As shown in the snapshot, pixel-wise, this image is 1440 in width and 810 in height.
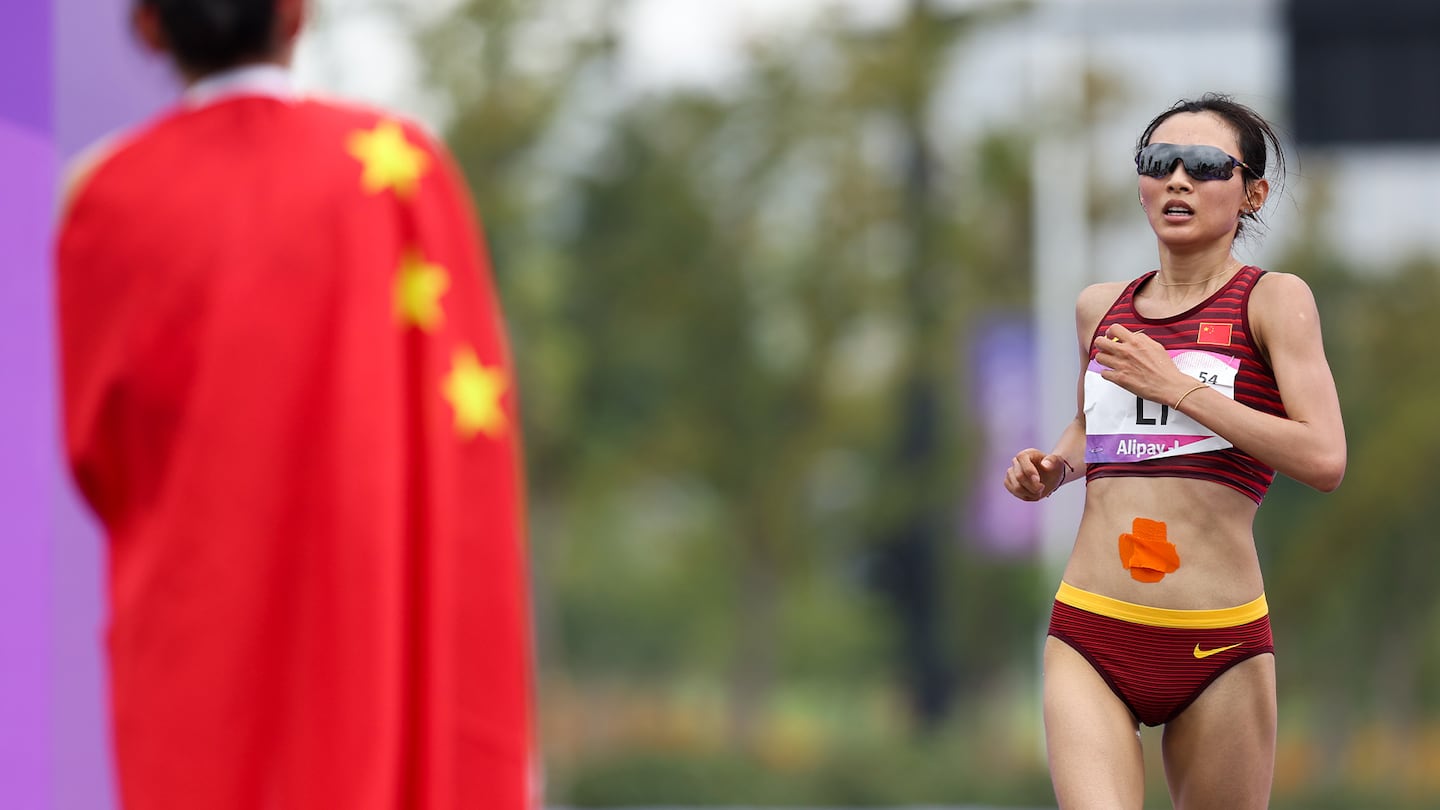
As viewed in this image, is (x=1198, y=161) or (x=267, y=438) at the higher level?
(x=1198, y=161)

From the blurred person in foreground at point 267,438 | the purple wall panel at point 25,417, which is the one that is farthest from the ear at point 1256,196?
the purple wall panel at point 25,417

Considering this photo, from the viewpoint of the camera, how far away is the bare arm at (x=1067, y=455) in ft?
7.77

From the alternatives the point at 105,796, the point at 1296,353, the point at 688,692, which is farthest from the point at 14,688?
the point at 688,692

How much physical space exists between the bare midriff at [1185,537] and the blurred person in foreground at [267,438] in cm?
109

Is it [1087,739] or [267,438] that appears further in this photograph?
[267,438]

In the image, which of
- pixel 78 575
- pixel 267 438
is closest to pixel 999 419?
pixel 78 575

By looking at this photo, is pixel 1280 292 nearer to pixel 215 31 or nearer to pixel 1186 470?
pixel 1186 470

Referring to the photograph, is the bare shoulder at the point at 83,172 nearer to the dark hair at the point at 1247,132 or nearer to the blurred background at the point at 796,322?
the dark hair at the point at 1247,132

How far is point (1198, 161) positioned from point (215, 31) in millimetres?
1569

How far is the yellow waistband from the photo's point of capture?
2330mm

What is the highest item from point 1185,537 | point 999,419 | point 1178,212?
→ point 1178,212

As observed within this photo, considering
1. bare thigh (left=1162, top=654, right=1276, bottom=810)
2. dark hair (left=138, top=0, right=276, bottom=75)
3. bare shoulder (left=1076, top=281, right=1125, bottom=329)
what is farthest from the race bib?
dark hair (left=138, top=0, right=276, bottom=75)

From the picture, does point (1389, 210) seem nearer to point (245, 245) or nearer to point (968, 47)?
point (968, 47)

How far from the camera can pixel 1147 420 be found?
230 cm
